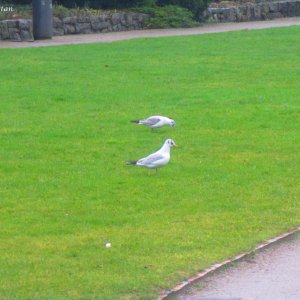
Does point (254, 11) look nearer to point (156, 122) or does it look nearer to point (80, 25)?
point (80, 25)

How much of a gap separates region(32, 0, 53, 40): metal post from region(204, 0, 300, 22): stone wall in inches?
324

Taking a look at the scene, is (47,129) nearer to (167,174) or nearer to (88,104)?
(88,104)

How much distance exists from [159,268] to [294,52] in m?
17.7

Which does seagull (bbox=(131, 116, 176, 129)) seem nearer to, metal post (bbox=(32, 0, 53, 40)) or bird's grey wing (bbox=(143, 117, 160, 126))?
bird's grey wing (bbox=(143, 117, 160, 126))

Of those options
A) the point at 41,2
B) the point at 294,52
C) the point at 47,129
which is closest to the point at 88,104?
the point at 47,129

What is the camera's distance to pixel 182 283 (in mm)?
7840

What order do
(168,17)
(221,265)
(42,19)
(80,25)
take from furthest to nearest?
1. (168,17)
2. (80,25)
3. (42,19)
4. (221,265)

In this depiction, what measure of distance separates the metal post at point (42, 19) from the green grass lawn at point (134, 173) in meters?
5.28

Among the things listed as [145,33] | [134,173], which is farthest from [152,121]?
[145,33]

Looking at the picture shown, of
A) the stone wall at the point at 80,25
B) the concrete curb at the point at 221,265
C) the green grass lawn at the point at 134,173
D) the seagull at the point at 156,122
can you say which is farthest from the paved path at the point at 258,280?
the stone wall at the point at 80,25

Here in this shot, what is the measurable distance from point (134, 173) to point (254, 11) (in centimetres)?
2604

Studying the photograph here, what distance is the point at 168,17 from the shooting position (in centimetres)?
3316

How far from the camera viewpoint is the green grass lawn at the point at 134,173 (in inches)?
329

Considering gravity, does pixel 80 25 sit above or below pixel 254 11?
above
